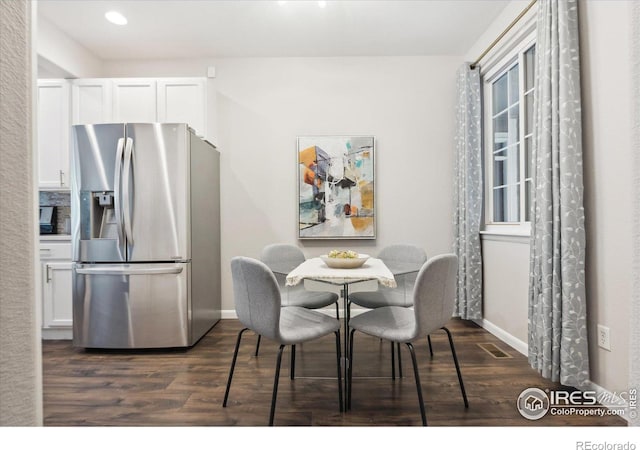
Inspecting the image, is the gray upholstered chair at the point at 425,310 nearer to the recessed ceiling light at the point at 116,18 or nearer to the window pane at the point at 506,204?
the window pane at the point at 506,204

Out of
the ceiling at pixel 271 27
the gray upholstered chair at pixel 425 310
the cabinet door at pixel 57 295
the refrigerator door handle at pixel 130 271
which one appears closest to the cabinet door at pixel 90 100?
the ceiling at pixel 271 27

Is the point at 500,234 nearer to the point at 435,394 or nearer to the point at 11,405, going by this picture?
the point at 435,394

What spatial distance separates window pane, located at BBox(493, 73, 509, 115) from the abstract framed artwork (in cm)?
121

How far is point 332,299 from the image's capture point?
2.50 meters

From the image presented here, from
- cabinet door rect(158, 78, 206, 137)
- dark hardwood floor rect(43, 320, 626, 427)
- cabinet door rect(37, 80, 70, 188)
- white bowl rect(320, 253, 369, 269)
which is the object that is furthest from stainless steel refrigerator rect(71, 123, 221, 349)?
white bowl rect(320, 253, 369, 269)

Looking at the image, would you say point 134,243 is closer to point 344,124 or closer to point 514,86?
point 344,124

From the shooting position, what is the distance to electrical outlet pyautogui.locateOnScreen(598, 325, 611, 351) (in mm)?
1776

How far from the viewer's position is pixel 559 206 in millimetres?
1934

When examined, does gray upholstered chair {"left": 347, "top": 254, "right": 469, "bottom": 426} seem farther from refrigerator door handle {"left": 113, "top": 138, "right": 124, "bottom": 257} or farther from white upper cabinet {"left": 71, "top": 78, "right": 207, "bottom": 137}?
white upper cabinet {"left": 71, "top": 78, "right": 207, "bottom": 137}

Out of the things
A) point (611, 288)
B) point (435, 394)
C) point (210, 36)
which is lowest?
point (435, 394)

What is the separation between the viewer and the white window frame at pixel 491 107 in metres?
2.58

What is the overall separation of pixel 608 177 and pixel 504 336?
156cm
